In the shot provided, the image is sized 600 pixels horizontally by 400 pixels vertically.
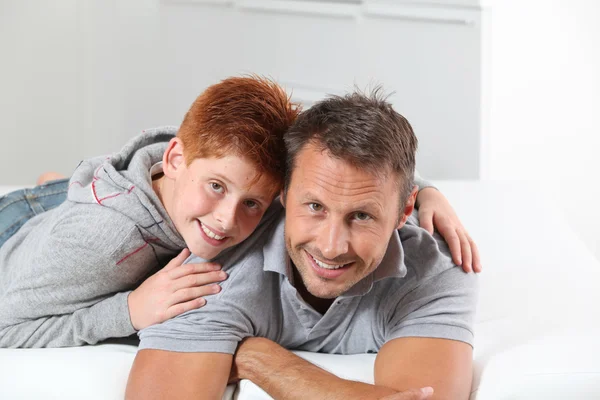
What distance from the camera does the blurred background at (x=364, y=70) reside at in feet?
15.1

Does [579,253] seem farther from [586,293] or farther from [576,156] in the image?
[576,156]

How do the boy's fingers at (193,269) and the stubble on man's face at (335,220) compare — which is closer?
the stubble on man's face at (335,220)

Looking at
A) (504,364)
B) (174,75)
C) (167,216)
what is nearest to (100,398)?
(167,216)

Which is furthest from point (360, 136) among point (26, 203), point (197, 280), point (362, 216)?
point (26, 203)

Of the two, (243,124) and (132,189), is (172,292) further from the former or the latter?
(243,124)

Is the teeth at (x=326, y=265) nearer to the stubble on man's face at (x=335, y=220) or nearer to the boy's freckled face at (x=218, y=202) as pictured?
the stubble on man's face at (x=335, y=220)

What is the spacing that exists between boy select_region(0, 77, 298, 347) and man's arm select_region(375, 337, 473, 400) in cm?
42

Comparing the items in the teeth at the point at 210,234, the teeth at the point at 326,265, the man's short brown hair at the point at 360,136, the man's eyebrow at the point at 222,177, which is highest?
the man's short brown hair at the point at 360,136

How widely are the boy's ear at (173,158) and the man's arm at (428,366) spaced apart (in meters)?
0.63

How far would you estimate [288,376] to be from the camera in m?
1.74

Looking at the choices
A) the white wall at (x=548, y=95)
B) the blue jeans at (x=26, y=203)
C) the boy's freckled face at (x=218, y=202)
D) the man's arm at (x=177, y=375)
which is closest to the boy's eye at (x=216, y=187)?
the boy's freckled face at (x=218, y=202)

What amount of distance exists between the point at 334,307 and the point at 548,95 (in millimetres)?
3289

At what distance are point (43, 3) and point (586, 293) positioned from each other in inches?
133

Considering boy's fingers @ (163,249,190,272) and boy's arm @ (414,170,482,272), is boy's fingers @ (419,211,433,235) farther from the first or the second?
boy's fingers @ (163,249,190,272)
